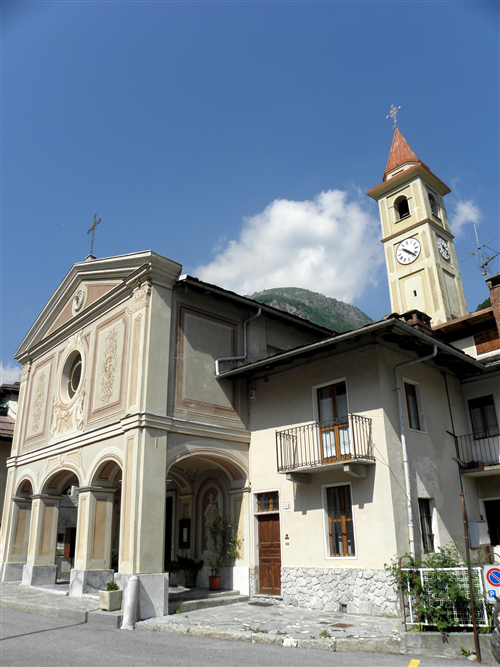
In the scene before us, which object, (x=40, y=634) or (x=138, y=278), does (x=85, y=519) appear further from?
(x=138, y=278)

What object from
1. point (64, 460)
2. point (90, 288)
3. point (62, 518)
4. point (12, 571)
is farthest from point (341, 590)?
point (62, 518)

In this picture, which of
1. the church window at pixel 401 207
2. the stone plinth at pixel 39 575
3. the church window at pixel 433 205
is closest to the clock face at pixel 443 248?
the church window at pixel 433 205

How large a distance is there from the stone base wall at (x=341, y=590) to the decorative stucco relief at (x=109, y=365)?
21.8 feet

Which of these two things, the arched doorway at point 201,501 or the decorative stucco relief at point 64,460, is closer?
the arched doorway at point 201,501

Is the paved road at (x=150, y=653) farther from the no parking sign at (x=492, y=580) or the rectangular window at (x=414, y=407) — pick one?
the rectangular window at (x=414, y=407)

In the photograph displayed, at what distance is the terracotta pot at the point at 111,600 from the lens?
11000mm

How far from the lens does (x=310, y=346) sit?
488 inches

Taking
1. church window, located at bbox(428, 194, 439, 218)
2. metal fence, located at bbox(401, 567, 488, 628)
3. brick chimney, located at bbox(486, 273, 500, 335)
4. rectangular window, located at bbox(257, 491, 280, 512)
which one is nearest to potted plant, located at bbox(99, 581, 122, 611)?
rectangular window, located at bbox(257, 491, 280, 512)

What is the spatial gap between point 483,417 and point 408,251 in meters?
17.4

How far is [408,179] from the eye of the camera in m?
30.8

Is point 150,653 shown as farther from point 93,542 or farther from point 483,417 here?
point 483,417

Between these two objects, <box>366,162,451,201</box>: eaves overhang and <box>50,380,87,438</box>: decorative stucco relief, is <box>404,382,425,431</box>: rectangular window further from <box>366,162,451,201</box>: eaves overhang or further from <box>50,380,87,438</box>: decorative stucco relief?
<box>366,162,451,201</box>: eaves overhang

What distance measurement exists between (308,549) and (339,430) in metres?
3.00

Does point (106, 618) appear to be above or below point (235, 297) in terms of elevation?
below
